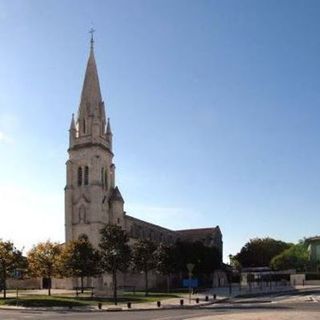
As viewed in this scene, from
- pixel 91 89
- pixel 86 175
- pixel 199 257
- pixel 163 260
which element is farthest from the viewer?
pixel 91 89

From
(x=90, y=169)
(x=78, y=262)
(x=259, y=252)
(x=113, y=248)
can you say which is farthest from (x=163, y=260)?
(x=259, y=252)

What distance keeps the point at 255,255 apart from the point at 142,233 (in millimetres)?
44634

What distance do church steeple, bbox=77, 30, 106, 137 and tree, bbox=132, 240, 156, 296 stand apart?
102 ft

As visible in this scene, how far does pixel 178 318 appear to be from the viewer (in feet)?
108

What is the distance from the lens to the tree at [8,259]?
62.2 metres

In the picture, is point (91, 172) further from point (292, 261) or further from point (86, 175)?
point (292, 261)

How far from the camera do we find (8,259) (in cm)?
6284

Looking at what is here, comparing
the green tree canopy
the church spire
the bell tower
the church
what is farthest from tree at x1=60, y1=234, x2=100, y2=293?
the church spire

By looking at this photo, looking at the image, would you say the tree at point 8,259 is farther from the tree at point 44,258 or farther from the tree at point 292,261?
the tree at point 292,261

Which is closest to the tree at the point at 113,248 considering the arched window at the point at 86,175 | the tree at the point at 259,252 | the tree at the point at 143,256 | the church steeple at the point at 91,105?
the tree at the point at 143,256

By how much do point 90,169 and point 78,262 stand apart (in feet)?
111

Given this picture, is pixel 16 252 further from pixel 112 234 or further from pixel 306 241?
pixel 306 241

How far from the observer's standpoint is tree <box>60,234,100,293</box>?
239ft

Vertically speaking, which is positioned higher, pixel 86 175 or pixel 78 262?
pixel 86 175
